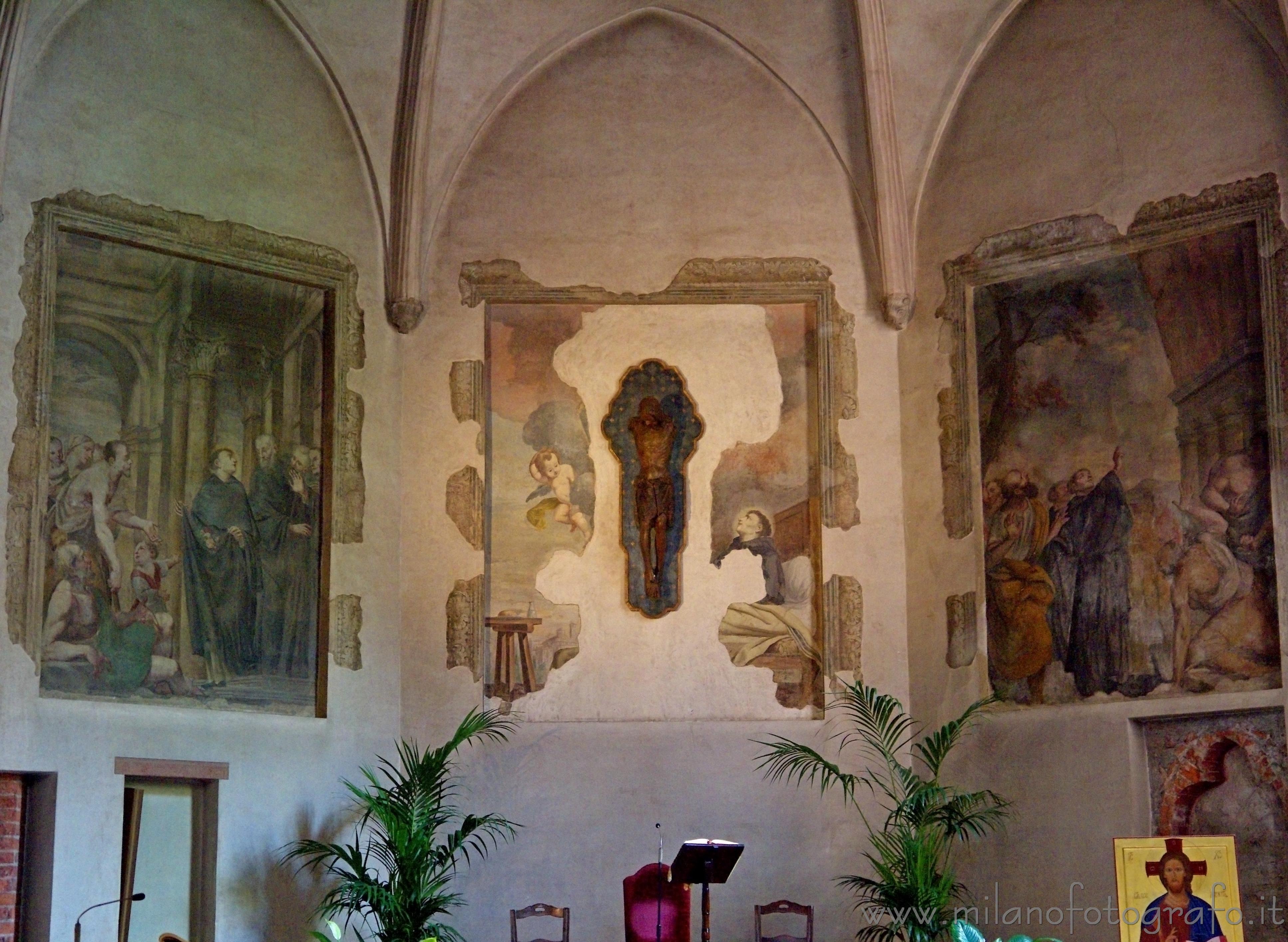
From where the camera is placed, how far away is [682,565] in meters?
14.2

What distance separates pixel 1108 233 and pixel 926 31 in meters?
2.47

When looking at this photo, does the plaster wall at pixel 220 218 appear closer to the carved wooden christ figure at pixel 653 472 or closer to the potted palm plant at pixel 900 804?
the carved wooden christ figure at pixel 653 472

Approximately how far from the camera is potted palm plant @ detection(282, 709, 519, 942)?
12188 mm

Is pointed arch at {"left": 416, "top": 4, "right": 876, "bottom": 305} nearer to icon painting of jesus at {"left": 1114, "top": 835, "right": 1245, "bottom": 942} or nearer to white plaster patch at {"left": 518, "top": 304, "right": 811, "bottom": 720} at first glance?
white plaster patch at {"left": 518, "top": 304, "right": 811, "bottom": 720}

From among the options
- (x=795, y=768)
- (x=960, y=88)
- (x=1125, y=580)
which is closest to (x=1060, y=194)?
(x=960, y=88)

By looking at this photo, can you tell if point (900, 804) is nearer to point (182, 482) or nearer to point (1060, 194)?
point (1060, 194)

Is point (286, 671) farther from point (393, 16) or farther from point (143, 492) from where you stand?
point (393, 16)

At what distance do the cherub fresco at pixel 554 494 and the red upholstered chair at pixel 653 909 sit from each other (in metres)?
3.22

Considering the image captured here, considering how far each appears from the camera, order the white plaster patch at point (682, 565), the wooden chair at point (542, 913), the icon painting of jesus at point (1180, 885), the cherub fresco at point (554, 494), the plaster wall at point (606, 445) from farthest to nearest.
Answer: the cherub fresco at point (554, 494) < the white plaster patch at point (682, 565) < the plaster wall at point (606, 445) < the wooden chair at point (542, 913) < the icon painting of jesus at point (1180, 885)

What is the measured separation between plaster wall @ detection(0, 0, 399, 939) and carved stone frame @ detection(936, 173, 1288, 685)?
4.76 metres

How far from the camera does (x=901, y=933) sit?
477 inches

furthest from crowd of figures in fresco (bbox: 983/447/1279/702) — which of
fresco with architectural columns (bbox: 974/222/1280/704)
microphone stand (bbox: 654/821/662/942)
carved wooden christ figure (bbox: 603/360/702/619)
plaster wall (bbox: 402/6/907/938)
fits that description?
microphone stand (bbox: 654/821/662/942)

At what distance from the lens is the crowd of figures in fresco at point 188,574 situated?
475 inches

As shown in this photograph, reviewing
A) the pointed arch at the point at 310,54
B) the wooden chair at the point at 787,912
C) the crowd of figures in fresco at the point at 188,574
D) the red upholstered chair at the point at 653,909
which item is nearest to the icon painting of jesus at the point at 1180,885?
the red upholstered chair at the point at 653,909
